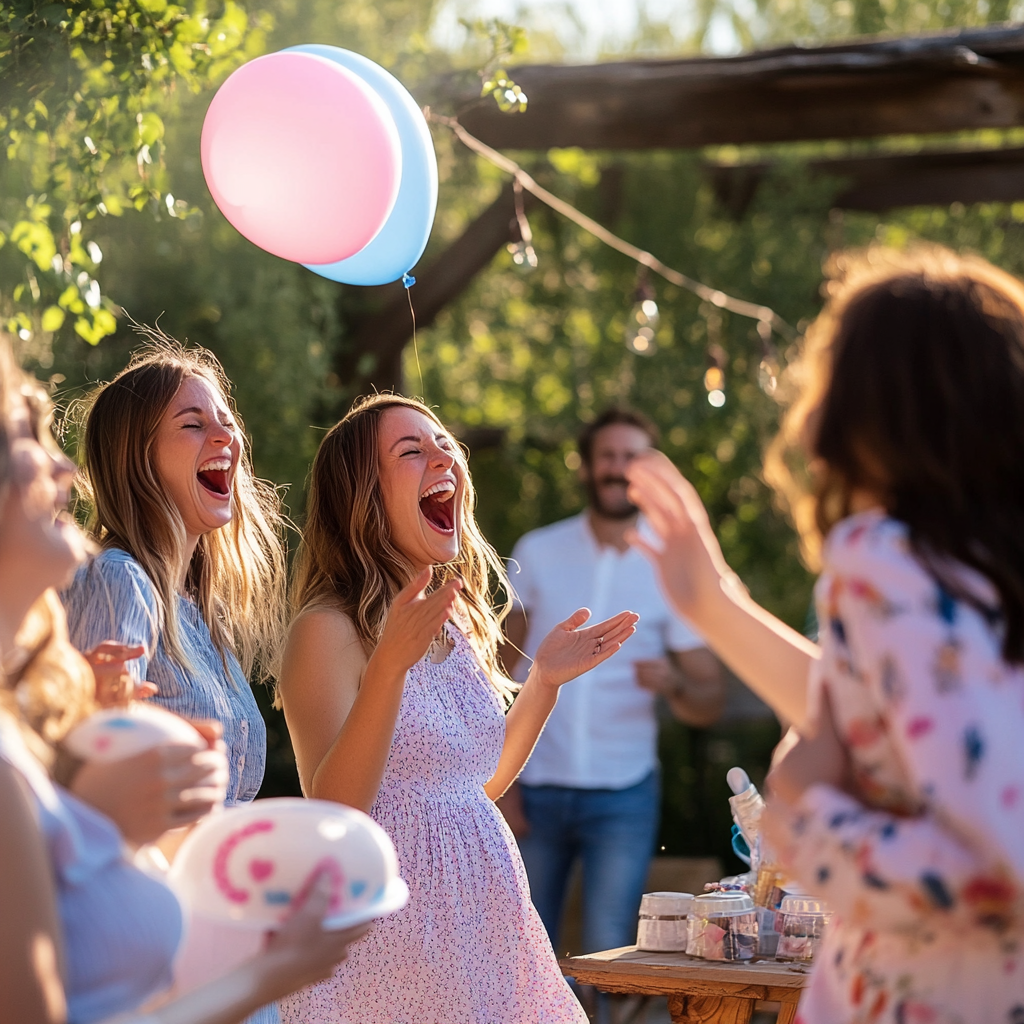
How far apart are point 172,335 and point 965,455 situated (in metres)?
3.71

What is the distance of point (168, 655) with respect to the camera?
6.59 feet

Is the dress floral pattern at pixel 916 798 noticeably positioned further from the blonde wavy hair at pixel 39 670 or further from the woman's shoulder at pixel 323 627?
the woman's shoulder at pixel 323 627

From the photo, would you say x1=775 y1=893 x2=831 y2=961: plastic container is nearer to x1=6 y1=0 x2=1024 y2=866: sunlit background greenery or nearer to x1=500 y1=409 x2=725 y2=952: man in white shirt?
x1=500 y1=409 x2=725 y2=952: man in white shirt

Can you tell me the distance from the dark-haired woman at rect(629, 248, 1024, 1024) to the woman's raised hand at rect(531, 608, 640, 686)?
1.07 m

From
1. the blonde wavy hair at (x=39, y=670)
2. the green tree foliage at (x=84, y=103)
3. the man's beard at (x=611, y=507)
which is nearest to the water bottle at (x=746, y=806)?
the blonde wavy hair at (x=39, y=670)

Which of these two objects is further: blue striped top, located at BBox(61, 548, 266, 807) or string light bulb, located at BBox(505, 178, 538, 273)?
string light bulb, located at BBox(505, 178, 538, 273)

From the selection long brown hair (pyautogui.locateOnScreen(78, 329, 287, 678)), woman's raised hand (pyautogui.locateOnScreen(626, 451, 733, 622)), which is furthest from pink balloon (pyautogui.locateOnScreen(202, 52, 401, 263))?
woman's raised hand (pyautogui.locateOnScreen(626, 451, 733, 622))

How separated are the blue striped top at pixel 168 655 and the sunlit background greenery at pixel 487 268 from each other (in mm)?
848

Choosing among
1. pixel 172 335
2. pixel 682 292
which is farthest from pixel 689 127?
pixel 172 335

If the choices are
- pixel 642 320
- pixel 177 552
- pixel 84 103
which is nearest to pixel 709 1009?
pixel 177 552

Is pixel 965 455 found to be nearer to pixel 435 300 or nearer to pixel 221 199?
pixel 221 199

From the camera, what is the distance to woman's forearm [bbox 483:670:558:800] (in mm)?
2443

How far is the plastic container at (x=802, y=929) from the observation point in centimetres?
228

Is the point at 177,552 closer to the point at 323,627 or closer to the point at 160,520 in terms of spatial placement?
the point at 160,520
